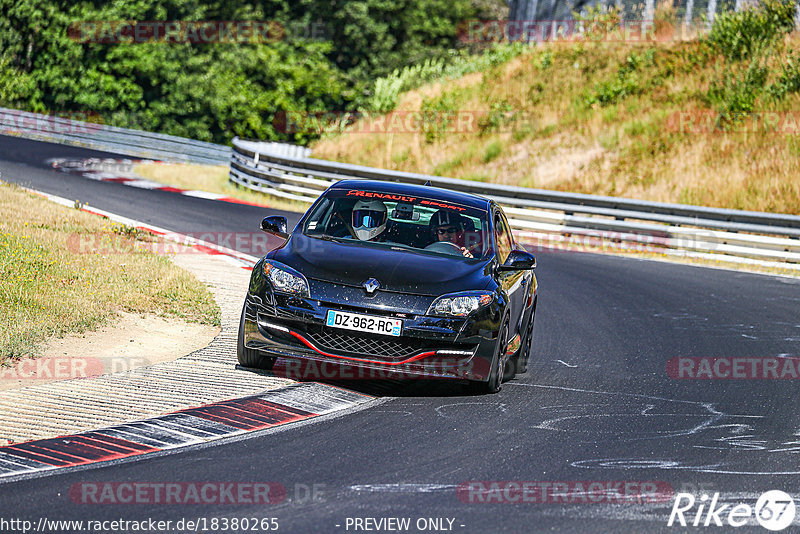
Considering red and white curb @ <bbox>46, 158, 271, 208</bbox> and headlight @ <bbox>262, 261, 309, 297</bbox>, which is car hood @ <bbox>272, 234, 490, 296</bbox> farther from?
red and white curb @ <bbox>46, 158, 271, 208</bbox>

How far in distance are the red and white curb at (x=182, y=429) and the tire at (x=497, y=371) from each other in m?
0.93

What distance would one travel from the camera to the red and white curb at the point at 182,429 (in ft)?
19.6

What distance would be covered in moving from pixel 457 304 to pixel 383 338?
62 centimetres

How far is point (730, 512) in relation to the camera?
18.7ft

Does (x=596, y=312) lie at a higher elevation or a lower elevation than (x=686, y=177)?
lower

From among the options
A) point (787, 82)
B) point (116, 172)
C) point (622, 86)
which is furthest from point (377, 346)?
point (622, 86)

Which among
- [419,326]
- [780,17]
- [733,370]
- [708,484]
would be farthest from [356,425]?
[780,17]

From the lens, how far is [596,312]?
1323 centimetres

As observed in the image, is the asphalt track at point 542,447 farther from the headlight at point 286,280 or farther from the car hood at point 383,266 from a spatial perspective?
the headlight at point 286,280

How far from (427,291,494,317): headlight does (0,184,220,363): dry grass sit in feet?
10.7

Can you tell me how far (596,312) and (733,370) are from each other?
124 inches

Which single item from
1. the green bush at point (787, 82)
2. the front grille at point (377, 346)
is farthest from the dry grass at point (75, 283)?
the green bush at point (787, 82)

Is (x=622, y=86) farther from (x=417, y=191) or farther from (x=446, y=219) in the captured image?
(x=446, y=219)

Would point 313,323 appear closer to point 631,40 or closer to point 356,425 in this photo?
point 356,425
